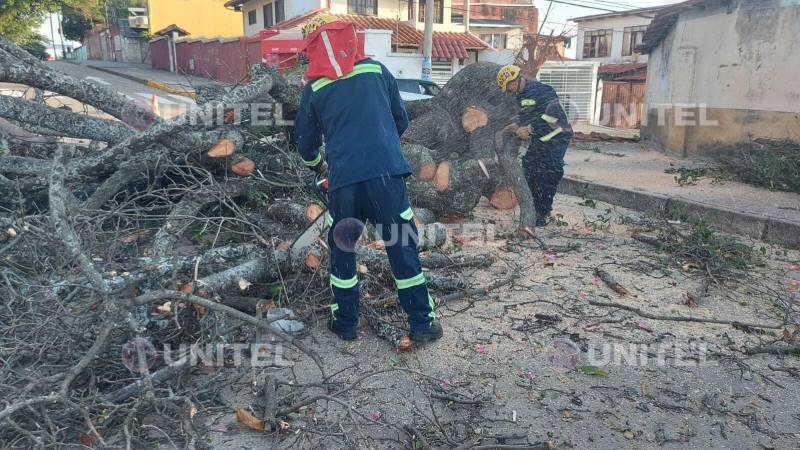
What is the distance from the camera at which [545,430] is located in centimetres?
259

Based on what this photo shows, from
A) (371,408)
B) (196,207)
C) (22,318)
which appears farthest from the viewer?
(196,207)

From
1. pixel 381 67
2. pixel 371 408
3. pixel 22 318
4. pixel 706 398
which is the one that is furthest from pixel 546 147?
pixel 22 318

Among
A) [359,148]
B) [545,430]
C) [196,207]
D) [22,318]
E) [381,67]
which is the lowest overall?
[545,430]

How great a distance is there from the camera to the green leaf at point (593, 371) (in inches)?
120

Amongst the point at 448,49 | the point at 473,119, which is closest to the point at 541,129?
the point at 473,119

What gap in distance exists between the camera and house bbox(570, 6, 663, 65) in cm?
2703

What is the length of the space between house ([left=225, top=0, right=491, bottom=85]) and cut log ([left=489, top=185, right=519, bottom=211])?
14.0 meters

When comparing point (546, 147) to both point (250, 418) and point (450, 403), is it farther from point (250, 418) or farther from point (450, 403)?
point (250, 418)

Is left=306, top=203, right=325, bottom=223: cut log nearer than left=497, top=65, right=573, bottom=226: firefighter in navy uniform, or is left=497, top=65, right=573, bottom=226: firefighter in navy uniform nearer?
left=306, top=203, right=325, bottom=223: cut log

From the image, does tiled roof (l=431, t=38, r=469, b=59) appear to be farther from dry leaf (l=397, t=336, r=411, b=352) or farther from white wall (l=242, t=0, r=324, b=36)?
dry leaf (l=397, t=336, r=411, b=352)

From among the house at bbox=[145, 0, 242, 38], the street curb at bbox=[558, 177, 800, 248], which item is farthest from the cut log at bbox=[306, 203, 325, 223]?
the house at bbox=[145, 0, 242, 38]

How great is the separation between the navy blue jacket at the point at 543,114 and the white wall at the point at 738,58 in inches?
199

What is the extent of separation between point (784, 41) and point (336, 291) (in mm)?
8861

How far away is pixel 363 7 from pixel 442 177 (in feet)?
65.8
